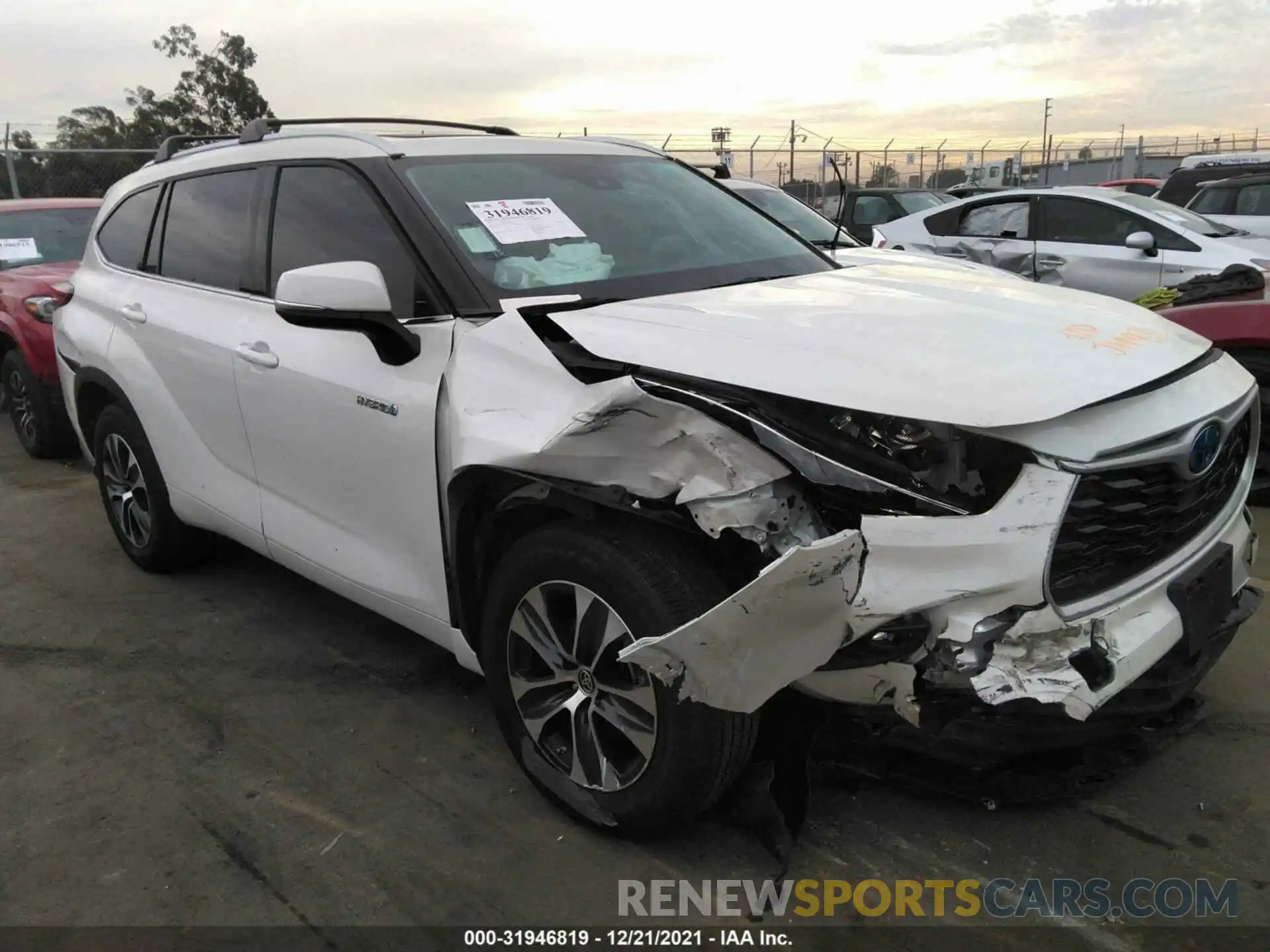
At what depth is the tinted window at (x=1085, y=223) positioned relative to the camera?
8.31 metres

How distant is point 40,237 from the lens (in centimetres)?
740

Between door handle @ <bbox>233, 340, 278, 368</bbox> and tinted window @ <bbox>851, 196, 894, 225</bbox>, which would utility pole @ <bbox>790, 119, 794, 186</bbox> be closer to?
tinted window @ <bbox>851, 196, 894, 225</bbox>

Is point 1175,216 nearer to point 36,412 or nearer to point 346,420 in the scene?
point 346,420

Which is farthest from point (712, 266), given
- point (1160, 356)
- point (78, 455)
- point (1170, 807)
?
point (78, 455)

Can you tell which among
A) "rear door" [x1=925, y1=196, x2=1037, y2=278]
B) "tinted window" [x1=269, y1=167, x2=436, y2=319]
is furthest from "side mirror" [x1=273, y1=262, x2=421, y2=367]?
"rear door" [x1=925, y1=196, x2=1037, y2=278]

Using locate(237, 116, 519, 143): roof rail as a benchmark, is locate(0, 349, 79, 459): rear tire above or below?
below

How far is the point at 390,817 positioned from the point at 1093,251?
25.8ft

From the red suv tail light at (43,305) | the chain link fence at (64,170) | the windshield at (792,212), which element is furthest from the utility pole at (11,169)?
the windshield at (792,212)

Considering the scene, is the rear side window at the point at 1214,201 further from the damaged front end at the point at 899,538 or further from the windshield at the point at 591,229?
the damaged front end at the point at 899,538

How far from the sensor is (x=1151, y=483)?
7.09ft

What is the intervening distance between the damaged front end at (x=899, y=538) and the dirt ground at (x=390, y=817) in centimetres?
54

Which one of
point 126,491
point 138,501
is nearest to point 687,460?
point 138,501

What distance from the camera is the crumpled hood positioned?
6.64 feet

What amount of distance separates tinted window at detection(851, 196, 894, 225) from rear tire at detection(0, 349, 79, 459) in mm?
9667
